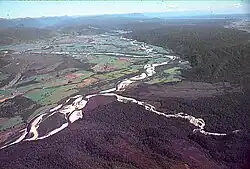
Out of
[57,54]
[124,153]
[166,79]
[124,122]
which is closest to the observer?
[124,153]

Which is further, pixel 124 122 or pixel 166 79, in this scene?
pixel 166 79

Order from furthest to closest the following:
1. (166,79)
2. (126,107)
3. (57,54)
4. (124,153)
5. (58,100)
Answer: (57,54) → (166,79) → (58,100) → (126,107) → (124,153)

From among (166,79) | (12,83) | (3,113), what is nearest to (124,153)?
(3,113)

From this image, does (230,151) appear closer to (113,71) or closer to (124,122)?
(124,122)

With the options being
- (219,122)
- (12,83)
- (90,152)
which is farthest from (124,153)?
(12,83)

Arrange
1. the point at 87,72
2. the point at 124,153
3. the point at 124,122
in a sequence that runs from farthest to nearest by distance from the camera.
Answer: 1. the point at 87,72
2. the point at 124,122
3. the point at 124,153

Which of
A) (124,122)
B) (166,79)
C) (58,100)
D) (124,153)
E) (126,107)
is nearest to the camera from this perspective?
(124,153)

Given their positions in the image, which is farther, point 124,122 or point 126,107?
point 126,107

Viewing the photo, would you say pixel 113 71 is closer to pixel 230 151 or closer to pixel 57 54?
pixel 57 54
